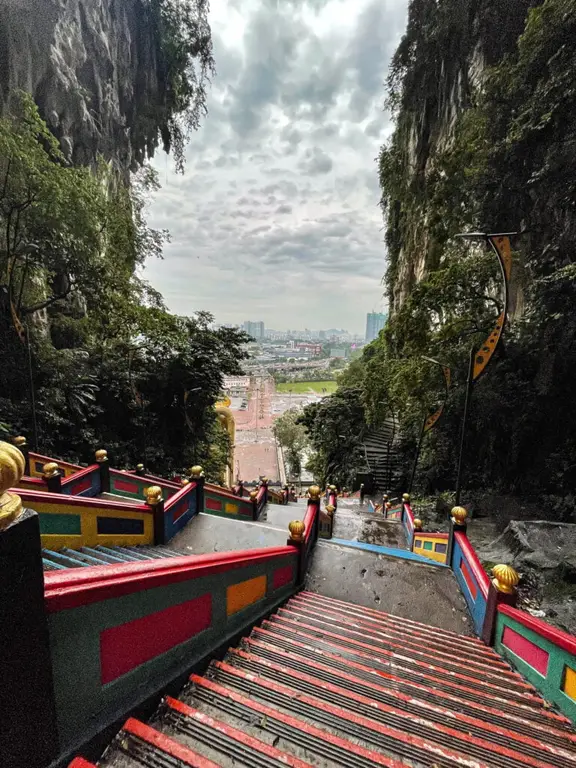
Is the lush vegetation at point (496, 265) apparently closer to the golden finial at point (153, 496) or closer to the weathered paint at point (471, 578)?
the weathered paint at point (471, 578)

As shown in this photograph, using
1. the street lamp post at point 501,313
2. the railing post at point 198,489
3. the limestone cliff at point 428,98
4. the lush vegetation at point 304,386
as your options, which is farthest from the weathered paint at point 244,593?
the lush vegetation at point 304,386

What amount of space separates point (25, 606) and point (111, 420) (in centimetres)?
1162

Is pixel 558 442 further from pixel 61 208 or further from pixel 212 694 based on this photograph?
pixel 61 208

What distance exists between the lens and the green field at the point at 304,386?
3873 inches

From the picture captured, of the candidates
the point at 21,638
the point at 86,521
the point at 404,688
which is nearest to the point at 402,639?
the point at 404,688

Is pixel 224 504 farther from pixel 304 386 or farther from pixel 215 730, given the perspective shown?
pixel 304 386

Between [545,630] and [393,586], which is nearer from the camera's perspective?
[545,630]

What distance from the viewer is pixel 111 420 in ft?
36.9

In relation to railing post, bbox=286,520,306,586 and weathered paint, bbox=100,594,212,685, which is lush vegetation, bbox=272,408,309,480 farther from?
weathered paint, bbox=100,594,212,685

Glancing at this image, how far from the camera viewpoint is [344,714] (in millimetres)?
1658

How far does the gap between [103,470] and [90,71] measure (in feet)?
47.8

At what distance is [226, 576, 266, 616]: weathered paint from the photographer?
7.72 feet

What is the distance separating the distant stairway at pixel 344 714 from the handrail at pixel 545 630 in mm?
402

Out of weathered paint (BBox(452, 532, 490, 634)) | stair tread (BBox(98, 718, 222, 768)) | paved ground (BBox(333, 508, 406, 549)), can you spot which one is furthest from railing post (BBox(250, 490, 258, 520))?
stair tread (BBox(98, 718, 222, 768))
